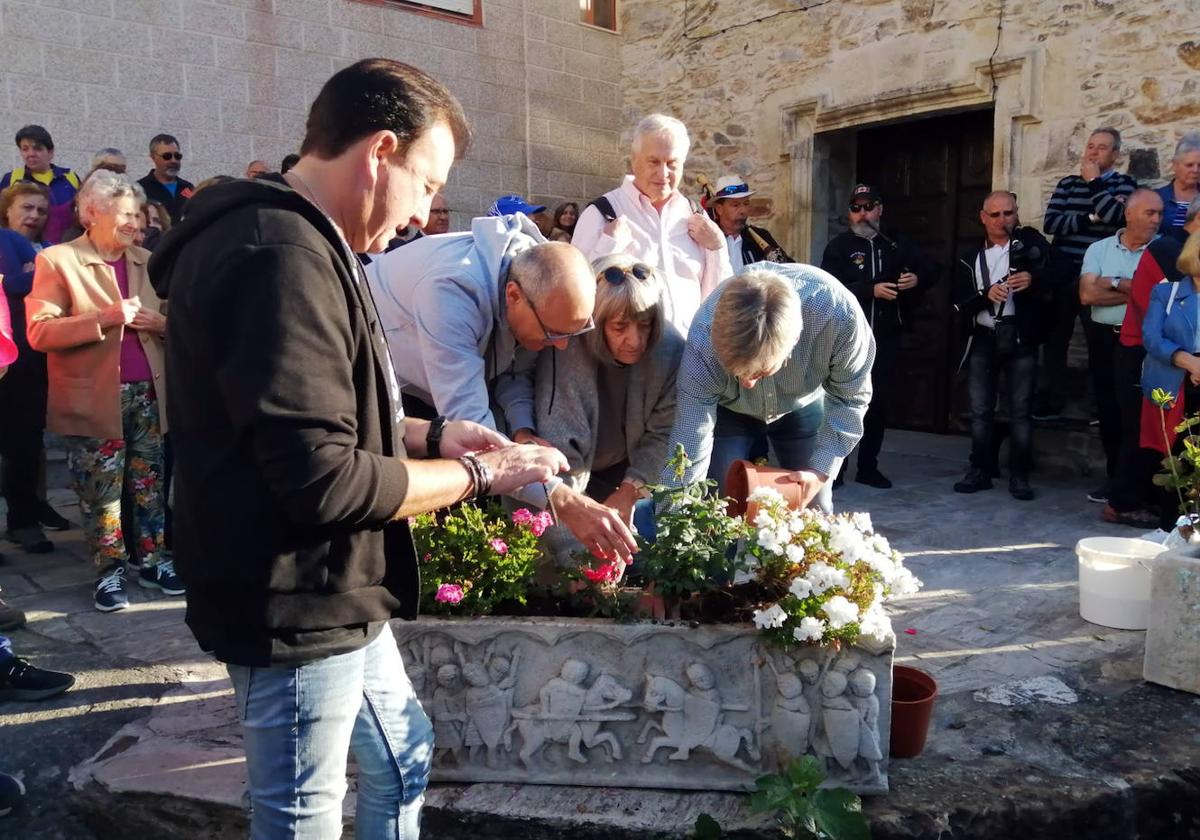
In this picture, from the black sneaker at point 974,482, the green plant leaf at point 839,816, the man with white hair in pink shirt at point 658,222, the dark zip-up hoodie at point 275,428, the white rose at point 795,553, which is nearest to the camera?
the dark zip-up hoodie at point 275,428

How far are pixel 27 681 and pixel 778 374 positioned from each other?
252 centimetres

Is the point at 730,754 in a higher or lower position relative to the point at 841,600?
lower

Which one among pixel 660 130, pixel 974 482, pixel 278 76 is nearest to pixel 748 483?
pixel 660 130

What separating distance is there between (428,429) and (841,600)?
3.22 feet

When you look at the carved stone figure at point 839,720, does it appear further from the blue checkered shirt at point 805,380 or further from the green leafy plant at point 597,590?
the blue checkered shirt at point 805,380

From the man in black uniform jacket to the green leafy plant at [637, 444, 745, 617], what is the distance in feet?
12.8

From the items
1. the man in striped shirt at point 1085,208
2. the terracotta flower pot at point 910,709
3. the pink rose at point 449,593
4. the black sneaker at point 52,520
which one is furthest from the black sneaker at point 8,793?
the man in striped shirt at point 1085,208

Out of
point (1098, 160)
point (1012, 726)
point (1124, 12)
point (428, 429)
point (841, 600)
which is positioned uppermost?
point (1124, 12)

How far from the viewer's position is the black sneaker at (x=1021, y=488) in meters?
5.66

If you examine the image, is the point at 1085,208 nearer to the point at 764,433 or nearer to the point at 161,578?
the point at 764,433

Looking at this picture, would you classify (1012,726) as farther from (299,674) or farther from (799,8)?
(799,8)

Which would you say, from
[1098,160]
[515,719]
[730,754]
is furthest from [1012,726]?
[1098,160]

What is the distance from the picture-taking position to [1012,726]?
9.08 feet

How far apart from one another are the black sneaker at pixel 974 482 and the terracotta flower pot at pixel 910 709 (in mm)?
3548
